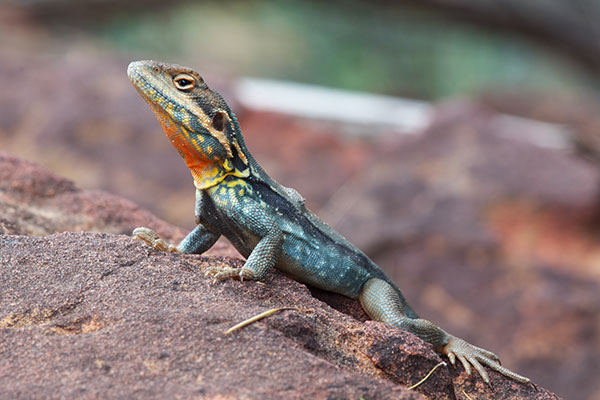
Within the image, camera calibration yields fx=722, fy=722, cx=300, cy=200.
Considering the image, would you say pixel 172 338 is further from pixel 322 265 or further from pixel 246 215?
pixel 322 265

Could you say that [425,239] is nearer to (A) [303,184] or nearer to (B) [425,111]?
(A) [303,184]

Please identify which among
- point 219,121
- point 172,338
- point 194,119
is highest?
point 219,121

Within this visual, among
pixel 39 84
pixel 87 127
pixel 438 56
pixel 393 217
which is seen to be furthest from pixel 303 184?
pixel 438 56

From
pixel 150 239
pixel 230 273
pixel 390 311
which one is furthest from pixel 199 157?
pixel 390 311

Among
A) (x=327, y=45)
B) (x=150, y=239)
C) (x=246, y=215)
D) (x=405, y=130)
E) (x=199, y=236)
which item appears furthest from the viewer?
(x=327, y=45)

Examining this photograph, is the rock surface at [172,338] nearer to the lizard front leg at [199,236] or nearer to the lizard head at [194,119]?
the lizard front leg at [199,236]

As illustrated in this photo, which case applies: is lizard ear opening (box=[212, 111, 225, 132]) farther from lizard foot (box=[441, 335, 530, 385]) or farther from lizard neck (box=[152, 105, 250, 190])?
lizard foot (box=[441, 335, 530, 385])
